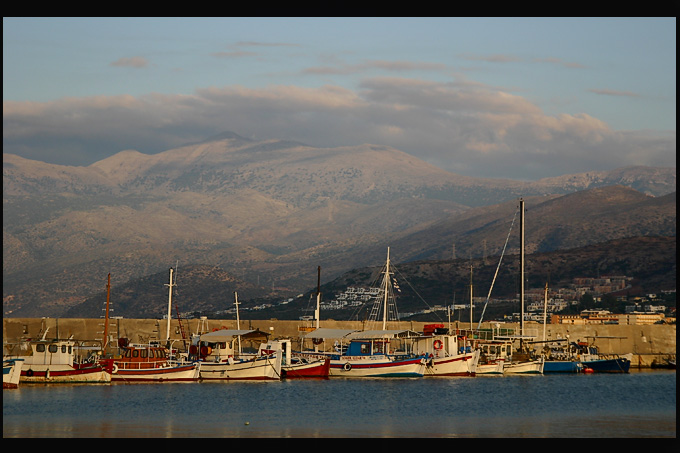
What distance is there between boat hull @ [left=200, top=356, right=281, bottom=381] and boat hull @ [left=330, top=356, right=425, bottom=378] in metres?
5.77

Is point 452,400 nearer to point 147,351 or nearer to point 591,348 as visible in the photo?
point 147,351

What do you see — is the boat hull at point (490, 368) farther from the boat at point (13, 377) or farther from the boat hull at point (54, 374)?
the boat at point (13, 377)

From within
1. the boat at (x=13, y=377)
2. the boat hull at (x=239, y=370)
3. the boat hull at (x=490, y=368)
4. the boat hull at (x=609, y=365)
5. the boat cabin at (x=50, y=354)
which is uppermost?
the boat cabin at (x=50, y=354)

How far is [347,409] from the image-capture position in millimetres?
45750

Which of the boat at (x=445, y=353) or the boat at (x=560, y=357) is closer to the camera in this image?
the boat at (x=445, y=353)

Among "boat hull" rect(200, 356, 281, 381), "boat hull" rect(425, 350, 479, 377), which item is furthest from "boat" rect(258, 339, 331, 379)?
"boat hull" rect(425, 350, 479, 377)

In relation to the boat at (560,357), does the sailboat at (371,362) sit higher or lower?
higher

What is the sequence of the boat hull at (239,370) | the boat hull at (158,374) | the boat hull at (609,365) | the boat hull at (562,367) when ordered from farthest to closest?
the boat hull at (609,365), the boat hull at (562,367), the boat hull at (239,370), the boat hull at (158,374)

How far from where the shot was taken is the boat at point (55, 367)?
57.3m

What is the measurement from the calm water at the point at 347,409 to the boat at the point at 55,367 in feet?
4.14

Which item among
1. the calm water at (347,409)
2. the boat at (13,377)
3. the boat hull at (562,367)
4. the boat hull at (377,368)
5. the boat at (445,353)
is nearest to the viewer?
the calm water at (347,409)

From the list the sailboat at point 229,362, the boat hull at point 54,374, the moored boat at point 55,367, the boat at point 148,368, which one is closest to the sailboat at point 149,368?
the boat at point 148,368
